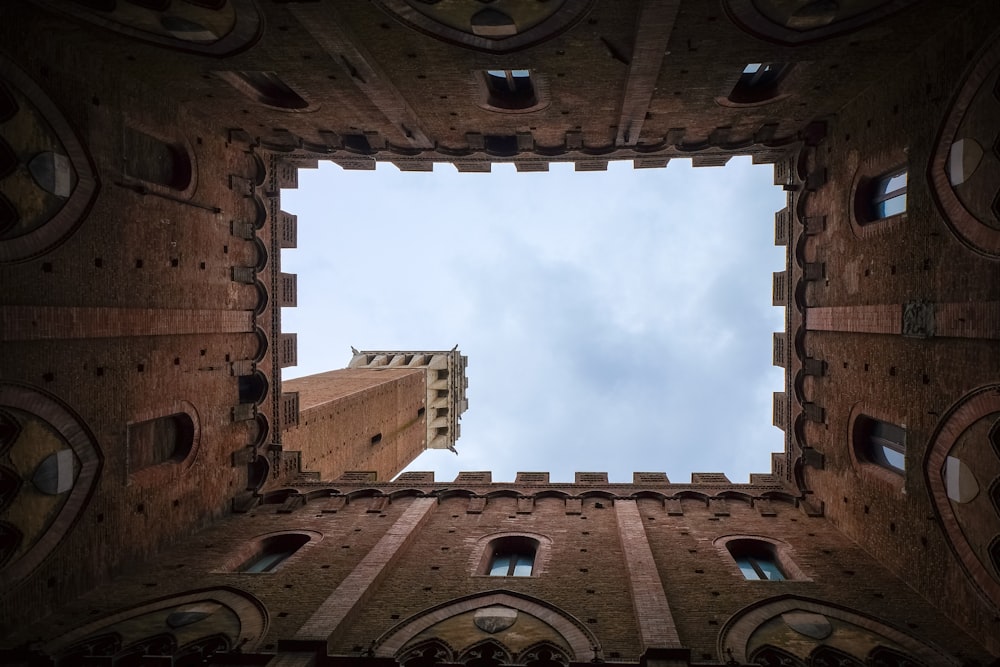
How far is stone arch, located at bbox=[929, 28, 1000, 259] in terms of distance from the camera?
8.23m

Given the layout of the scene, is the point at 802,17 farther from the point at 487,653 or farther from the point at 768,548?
the point at 487,653

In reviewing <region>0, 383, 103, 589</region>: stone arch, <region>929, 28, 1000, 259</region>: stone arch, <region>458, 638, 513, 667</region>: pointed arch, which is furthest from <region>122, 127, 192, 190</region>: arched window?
<region>929, 28, 1000, 259</region>: stone arch

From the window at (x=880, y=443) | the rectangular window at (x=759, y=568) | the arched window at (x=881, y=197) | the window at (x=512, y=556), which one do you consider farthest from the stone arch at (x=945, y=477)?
the window at (x=512, y=556)

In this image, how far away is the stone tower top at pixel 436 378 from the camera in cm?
3859

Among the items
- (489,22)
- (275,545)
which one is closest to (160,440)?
(275,545)

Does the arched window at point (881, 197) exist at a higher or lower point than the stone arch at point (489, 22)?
lower

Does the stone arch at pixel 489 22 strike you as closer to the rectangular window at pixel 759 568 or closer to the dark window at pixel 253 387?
the dark window at pixel 253 387

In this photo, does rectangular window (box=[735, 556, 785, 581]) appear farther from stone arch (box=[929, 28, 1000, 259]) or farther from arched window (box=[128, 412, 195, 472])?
arched window (box=[128, 412, 195, 472])

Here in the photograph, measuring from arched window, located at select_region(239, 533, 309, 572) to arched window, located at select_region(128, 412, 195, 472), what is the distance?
295 cm

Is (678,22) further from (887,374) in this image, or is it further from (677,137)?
(887,374)

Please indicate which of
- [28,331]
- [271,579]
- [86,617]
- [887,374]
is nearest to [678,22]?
[887,374]

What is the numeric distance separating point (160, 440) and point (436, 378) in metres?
26.2

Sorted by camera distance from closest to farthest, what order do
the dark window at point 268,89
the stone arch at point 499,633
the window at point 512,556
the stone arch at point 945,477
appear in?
1. the stone arch at point 945,477
2. the stone arch at point 499,633
3. the window at point 512,556
4. the dark window at point 268,89

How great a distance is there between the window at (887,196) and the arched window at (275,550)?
49.7ft
